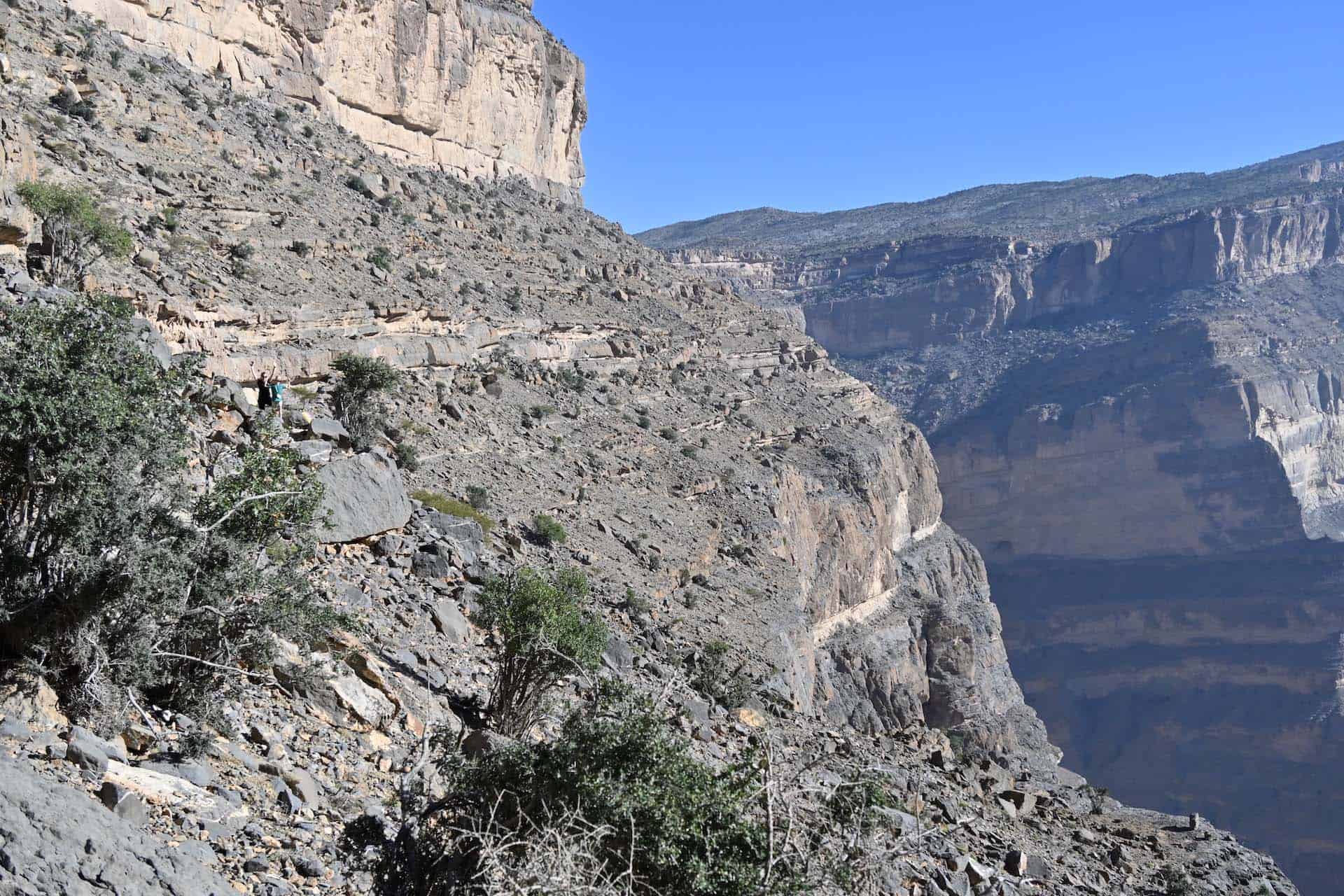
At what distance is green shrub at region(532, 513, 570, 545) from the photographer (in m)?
24.4

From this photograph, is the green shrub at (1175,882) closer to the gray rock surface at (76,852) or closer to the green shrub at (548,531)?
the green shrub at (548,531)

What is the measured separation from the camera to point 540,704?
44.0ft

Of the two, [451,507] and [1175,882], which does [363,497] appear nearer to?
[451,507]

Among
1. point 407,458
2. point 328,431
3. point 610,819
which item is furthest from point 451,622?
point 407,458

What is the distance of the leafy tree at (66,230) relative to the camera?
1900cm

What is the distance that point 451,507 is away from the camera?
2205 cm

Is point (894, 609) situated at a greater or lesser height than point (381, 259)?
lesser

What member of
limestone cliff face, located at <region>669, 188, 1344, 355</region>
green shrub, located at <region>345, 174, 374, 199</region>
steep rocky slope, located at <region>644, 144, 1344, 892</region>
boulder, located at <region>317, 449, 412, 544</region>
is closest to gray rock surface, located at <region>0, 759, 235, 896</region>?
boulder, located at <region>317, 449, 412, 544</region>

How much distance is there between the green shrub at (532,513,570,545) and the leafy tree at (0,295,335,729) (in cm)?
1376

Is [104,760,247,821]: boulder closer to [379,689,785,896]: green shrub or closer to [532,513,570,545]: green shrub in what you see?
[379,689,785,896]: green shrub

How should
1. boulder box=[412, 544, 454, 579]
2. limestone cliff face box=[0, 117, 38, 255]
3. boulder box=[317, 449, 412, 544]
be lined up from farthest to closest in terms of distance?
limestone cliff face box=[0, 117, 38, 255] → boulder box=[412, 544, 454, 579] → boulder box=[317, 449, 412, 544]

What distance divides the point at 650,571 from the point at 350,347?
10.0 meters

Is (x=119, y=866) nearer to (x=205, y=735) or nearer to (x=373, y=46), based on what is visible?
(x=205, y=735)

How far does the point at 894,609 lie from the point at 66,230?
1577 inches
